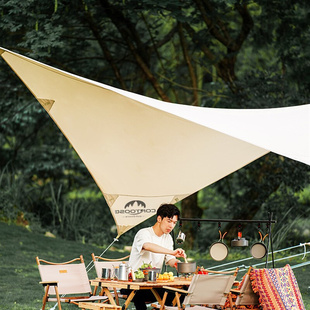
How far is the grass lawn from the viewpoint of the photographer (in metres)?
7.32

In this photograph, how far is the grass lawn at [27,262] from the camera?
7316mm

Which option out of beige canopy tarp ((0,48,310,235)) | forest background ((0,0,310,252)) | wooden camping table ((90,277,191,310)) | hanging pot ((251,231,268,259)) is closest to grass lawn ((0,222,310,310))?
forest background ((0,0,310,252))

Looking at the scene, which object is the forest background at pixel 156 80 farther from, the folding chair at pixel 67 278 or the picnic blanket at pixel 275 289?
the picnic blanket at pixel 275 289

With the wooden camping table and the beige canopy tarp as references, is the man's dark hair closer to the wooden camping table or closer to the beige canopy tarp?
the wooden camping table

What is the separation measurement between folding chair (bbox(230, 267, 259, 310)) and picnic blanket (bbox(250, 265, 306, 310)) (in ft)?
0.15

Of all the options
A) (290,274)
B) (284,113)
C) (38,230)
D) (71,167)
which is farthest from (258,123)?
(71,167)

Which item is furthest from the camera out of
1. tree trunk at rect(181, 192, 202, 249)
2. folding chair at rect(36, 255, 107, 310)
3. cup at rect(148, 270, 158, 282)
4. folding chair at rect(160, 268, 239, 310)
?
tree trunk at rect(181, 192, 202, 249)

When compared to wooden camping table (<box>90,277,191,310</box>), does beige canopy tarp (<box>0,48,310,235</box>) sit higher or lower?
higher

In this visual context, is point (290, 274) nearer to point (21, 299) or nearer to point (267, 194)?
point (21, 299)

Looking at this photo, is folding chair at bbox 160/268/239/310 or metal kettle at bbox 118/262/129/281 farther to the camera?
metal kettle at bbox 118/262/129/281

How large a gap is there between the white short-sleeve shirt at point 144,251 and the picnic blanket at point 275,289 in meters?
0.77

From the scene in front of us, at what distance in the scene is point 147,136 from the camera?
615 centimetres

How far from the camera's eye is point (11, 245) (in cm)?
1068

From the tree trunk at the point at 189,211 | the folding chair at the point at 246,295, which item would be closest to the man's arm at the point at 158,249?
the folding chair at the point at 246,295
